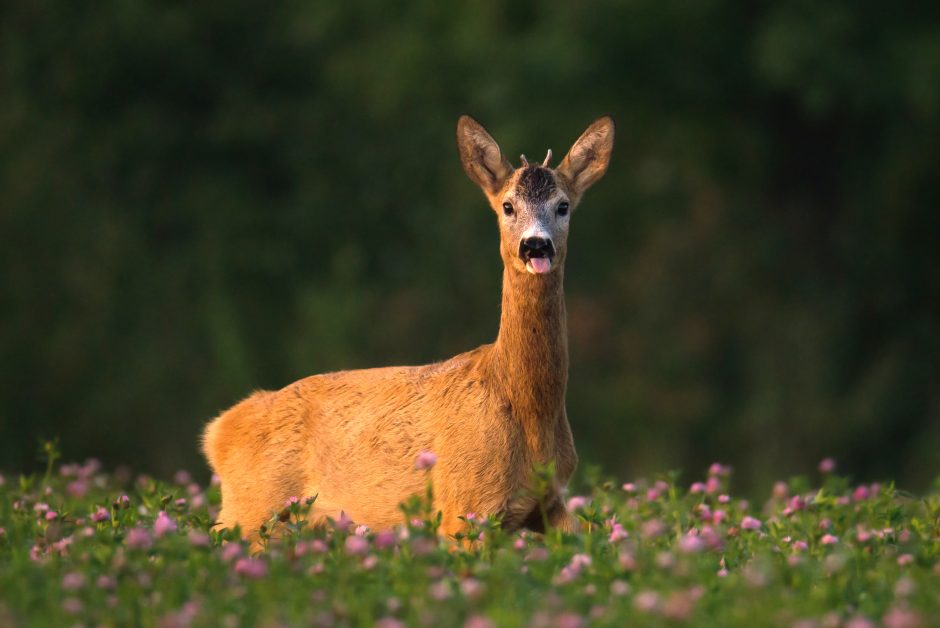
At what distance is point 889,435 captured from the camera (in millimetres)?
18500

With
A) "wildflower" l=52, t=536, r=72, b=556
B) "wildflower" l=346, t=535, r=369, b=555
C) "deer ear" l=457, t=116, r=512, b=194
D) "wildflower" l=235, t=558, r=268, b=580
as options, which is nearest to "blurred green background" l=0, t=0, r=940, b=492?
"deer ear" l=457, t=116, r=512, b=194

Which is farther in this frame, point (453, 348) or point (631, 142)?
point (631, 142)

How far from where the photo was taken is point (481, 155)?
8.38 meters

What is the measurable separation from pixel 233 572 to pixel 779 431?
12.6 metres

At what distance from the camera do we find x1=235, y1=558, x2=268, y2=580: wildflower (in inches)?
215

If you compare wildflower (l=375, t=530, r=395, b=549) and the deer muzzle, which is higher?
the deer muzzle

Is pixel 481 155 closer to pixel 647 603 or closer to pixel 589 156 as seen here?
pixel 589 156

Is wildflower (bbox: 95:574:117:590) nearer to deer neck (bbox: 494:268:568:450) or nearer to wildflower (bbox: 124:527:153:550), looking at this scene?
wildflower (bbox: 124:527:153:550)

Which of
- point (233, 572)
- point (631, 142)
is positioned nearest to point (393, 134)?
point (631, 142)

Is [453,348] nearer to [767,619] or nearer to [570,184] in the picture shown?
[570,184]

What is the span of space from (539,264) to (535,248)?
0.23 feet

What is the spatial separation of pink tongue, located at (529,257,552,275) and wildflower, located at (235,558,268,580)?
231cm

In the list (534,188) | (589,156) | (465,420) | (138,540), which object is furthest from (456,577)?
(589,156)

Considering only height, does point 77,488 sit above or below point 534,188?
below
